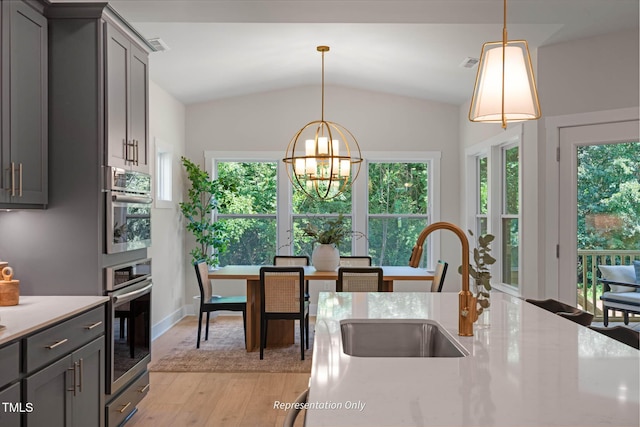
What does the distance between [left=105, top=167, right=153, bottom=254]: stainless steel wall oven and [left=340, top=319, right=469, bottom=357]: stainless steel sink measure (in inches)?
60.6

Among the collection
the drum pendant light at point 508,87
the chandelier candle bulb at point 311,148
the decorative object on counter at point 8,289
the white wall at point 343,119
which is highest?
the white wall at point 343,119

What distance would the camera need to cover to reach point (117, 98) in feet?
10.3

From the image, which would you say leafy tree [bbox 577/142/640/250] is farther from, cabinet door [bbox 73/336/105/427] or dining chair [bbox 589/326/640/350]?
cabinet door [bbox 73/336/105/427]

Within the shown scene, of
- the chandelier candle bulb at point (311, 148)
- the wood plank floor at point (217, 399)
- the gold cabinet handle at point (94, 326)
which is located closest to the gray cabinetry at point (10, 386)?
the gold cabinet handle at point (94, 326)

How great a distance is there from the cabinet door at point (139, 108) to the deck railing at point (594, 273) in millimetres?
3365

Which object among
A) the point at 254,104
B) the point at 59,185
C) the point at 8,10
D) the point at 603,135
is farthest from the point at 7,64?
the point at 254,104

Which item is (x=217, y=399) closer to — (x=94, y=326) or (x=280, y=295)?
(x=280, y=295)

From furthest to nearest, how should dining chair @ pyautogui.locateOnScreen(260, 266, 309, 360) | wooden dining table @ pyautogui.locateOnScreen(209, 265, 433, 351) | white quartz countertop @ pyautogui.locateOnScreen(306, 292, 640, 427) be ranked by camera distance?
1. wooden dining table @ pyautogui.locateOnScreen(209, 265, 433, 351)
2. dining chair @ pyautogui.locateOnScreen(260, 266, 309, 360)
3. white quartz countertop @ pyautogui.locateOnScreen(306, 292, 640, 427)

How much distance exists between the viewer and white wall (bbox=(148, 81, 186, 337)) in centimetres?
577

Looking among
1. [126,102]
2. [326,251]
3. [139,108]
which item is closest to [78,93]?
[126,102]

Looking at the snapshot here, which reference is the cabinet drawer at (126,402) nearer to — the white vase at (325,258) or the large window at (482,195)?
the white vase at (325,258)

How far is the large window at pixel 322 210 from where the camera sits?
7.15 m

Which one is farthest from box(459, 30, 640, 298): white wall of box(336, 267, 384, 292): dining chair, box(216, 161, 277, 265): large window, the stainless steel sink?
box(216, 161, 277, 265): large window

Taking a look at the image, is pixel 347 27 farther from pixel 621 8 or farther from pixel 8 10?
pixel 8 10
